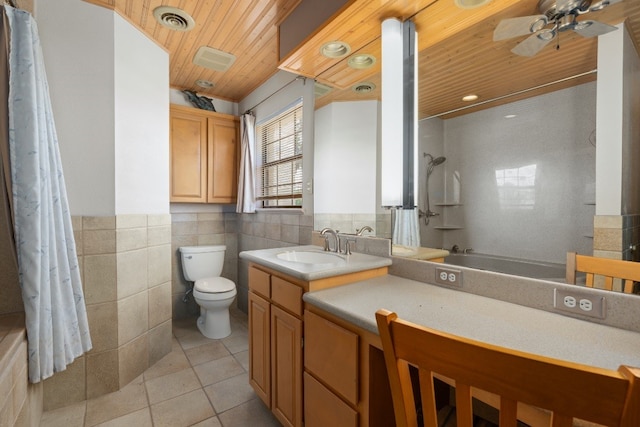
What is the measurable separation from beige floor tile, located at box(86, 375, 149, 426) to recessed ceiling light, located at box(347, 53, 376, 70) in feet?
8.40

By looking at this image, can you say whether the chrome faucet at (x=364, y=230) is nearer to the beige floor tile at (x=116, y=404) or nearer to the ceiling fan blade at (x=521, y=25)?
the ceiling fan blade at (x=521, y=25)

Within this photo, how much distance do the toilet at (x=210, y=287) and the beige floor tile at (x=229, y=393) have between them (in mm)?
711

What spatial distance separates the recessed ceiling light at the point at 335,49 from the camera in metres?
1.76

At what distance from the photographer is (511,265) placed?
1173mm

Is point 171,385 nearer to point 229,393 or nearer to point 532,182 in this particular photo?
point 229,393

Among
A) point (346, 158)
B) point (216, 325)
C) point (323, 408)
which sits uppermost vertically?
point (346, 158)

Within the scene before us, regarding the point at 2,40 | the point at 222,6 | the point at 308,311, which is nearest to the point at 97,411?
the point at 308,311

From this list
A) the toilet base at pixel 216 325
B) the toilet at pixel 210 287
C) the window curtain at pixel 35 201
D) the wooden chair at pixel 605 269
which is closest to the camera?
the wooden chair at pixel 605 269

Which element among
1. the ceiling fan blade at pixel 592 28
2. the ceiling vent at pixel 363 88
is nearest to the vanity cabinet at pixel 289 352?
the ceiling vent at pixel 363 88

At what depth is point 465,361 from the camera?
0.52 m

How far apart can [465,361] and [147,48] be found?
8.89 feet

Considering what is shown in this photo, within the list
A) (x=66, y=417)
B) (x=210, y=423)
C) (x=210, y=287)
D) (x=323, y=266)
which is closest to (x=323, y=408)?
(x=323, y=266)

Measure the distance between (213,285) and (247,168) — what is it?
4.13 feet

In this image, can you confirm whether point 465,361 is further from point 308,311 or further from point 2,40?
point 2,40
